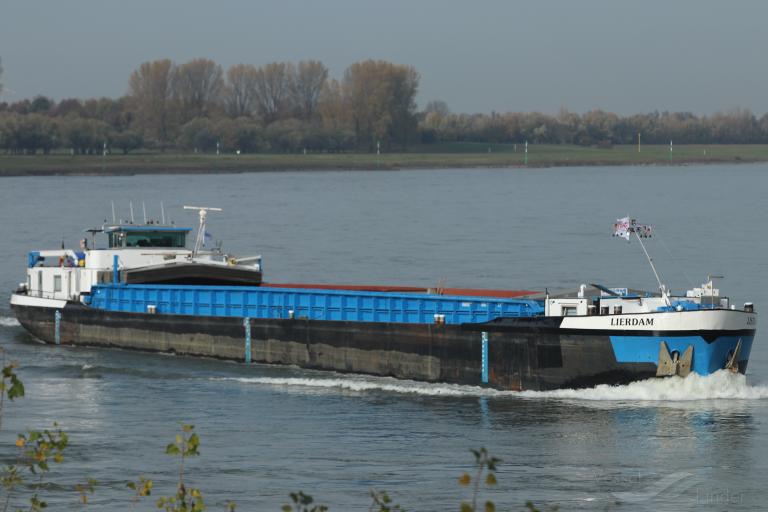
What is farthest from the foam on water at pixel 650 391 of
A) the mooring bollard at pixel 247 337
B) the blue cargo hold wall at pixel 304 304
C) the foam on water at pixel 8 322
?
the foam on water at pixel 8 322

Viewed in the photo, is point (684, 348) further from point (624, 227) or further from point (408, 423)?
point (408, 423)

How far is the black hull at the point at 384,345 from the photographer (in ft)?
116

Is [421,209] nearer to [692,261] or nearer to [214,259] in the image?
[692,261]

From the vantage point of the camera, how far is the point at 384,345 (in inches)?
1544

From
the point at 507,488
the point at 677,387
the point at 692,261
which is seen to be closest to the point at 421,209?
the point at 692,261

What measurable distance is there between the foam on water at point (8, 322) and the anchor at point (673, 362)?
29.3 meters

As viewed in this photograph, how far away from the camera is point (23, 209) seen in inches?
4473

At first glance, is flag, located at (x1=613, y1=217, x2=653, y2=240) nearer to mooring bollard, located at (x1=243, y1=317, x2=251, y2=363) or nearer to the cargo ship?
the cargo ship

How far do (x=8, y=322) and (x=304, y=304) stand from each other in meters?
19.0

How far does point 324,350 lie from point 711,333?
484 inches

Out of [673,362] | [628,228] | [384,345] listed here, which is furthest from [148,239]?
[673,362]

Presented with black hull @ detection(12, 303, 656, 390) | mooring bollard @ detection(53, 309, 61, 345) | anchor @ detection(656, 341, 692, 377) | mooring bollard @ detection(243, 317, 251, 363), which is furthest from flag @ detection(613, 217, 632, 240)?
mooring bollard @ detection(53, 309, 61, 345)

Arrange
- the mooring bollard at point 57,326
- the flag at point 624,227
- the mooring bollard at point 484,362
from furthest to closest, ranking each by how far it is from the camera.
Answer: the mooring bollard at point 57,326 → the mooring bollard at point 484,362 → the flag at point 624,227

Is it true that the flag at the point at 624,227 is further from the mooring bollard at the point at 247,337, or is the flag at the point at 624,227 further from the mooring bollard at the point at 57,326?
the mooring bollard at the point at 57,326
